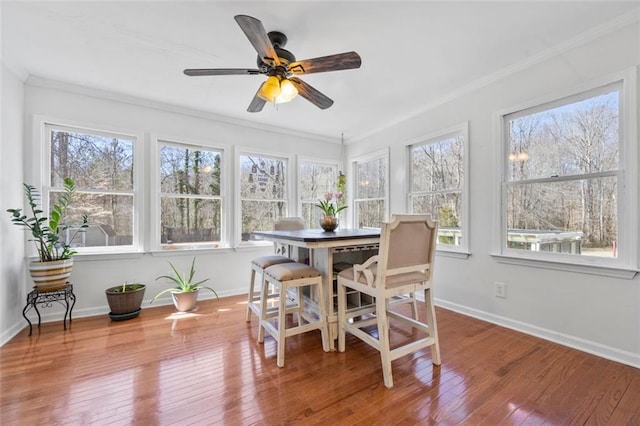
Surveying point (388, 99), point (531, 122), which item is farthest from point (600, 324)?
point (388, 99)

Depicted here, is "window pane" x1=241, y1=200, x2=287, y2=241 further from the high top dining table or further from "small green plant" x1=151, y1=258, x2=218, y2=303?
the high top dining table

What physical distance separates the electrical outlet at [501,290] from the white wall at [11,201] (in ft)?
14.9

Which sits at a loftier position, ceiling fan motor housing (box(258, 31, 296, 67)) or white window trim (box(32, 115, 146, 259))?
ceiling fan motor housing (box(258, 31, 296, 67))

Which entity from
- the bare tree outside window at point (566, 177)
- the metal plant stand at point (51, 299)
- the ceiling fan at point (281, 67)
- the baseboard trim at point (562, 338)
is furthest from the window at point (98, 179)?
the bare tree outside window at point (566, 177)

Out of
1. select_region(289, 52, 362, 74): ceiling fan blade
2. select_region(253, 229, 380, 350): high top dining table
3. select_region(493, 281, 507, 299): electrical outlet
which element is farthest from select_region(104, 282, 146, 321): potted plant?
select_region(493, 281, 507, 299): electrical outlet

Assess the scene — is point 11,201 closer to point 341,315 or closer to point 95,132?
point 95,132

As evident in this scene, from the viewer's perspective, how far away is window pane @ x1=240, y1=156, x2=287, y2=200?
13.2 ft

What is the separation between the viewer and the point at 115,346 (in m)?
2.27

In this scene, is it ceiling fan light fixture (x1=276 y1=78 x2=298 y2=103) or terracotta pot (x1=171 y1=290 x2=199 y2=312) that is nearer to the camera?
ceiling fan light fixture (x1=276 y1=78 x2=298 y2=103)

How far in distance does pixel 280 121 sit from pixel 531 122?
3.05 metres

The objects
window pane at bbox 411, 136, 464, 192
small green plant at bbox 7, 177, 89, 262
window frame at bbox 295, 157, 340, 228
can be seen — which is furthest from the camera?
window frame at bbox 295, 157, 340, 228

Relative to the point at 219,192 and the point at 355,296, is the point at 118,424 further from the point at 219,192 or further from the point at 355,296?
the point at 219,192

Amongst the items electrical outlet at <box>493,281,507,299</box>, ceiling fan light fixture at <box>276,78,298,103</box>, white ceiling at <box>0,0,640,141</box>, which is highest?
white ceiling at <box>0,0,640,141</box>

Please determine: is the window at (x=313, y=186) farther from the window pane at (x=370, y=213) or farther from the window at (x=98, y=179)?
the window at (x=98, y=179)
